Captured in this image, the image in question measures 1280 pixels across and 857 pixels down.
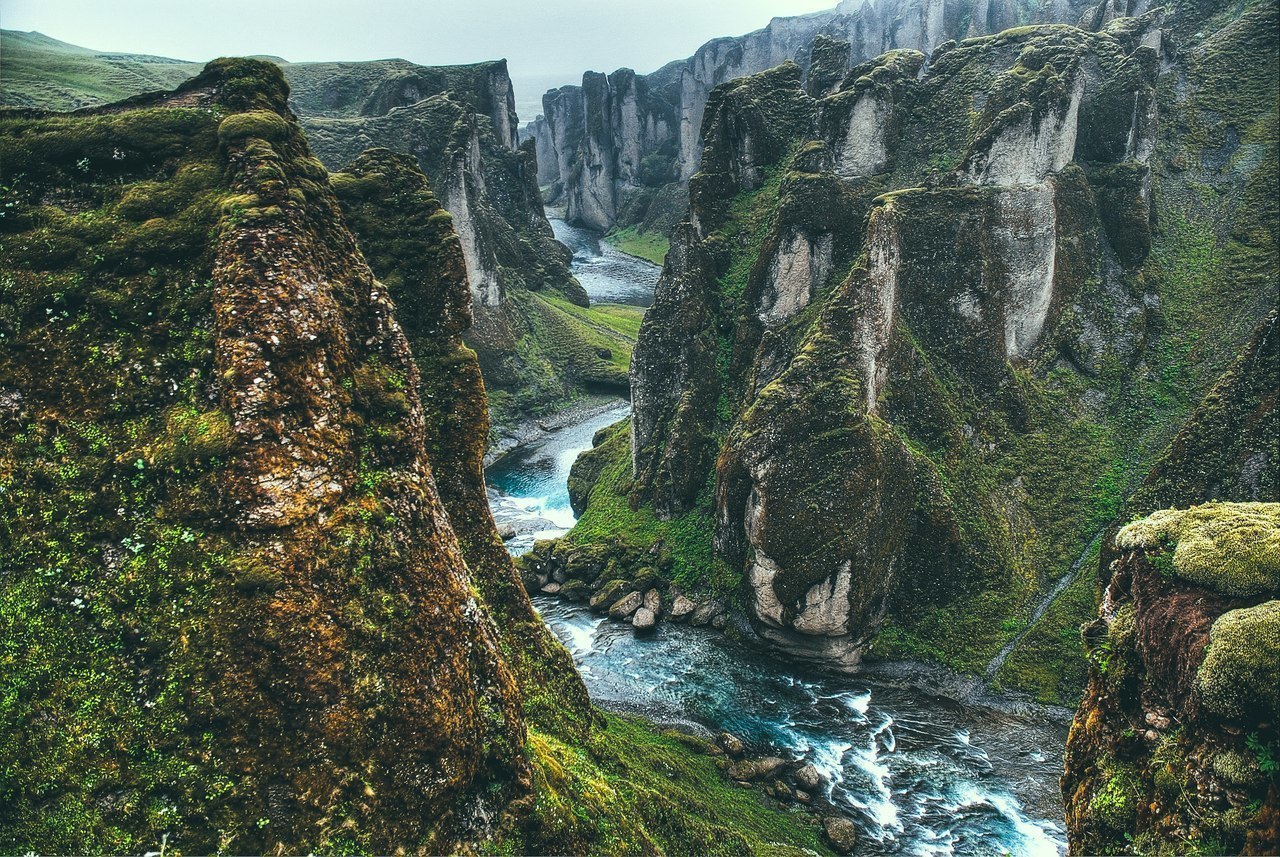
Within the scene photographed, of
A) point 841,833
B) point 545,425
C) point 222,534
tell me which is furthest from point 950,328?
point 545,425

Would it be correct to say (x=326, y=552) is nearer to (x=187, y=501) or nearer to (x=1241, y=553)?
(x=187, y=501)

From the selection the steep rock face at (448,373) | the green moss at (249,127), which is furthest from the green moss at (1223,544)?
the green moss at (249,127)

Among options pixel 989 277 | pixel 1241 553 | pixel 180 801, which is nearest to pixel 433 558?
pixel 180 801

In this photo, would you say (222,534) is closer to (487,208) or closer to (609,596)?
(609,596)

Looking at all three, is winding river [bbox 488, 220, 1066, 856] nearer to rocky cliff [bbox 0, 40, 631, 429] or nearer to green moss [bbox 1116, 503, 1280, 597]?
green moss [bbox 1116, 503, 1280, 597]

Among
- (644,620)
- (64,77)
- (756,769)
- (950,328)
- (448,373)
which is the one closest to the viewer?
(448,373)
